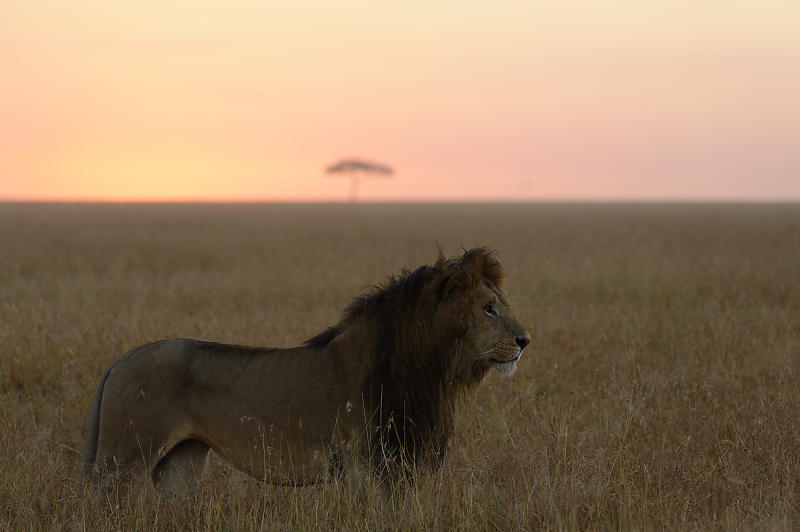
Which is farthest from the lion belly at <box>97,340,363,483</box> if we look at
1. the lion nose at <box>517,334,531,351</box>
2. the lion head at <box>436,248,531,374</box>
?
the lion nose at <box>517,334,531,351</box>

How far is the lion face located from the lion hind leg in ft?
4.93

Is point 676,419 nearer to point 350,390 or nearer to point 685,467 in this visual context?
point 685,467

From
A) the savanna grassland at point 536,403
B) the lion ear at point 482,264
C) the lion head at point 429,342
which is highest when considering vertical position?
the lion ear at point 482,264

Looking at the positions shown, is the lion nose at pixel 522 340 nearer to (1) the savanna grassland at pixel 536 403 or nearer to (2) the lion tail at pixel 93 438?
(1) the savanna grassland at pixel 536 403

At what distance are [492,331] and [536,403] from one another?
293cm

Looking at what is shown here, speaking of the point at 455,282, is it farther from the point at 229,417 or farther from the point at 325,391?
the point at 229,417

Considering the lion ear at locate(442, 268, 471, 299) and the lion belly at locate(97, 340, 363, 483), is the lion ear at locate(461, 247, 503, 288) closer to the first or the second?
the lion ear at locate(442, 268, 471, 299)

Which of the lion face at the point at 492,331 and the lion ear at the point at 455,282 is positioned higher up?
the lion ear at the point at 455,282

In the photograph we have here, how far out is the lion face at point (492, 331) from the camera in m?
3.91

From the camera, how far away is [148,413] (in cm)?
378

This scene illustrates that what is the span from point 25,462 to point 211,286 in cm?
913

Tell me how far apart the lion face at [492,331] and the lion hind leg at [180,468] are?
1504 mm

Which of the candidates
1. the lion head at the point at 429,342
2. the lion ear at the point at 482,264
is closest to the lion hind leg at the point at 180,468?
the lion head at the point at 429,342

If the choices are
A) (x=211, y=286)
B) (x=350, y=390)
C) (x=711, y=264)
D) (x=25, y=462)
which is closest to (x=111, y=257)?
(x=211, y=286)
